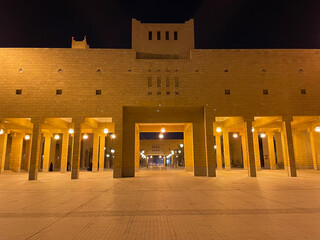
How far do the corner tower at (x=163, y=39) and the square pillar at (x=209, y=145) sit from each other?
693 centimetres

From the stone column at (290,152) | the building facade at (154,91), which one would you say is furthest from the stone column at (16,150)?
the stone column at (290,152)

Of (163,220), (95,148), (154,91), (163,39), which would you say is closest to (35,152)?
(95,148)

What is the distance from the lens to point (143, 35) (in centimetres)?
2203

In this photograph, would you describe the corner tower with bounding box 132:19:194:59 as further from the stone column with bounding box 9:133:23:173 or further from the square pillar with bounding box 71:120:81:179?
the stone column with bounding box 9:133:23:173

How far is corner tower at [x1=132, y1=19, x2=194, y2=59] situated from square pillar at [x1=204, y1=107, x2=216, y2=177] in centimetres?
693

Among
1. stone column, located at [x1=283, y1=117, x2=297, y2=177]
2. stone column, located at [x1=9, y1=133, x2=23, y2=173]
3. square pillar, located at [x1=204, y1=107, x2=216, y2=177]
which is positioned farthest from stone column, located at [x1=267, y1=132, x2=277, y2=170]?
stone column, located at [x1=9, y1=133, x2=23, y2=173]

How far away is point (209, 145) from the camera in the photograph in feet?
64.9

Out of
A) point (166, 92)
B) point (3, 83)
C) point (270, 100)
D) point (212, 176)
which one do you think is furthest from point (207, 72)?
point (3, 83)

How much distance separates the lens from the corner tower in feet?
72.0

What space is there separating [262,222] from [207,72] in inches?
687

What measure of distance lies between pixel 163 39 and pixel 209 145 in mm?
12140

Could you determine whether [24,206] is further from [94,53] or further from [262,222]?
[94,53]

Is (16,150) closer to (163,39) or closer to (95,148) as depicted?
(95,148)

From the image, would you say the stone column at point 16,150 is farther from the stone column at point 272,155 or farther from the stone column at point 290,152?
the stone column at point 272,155
